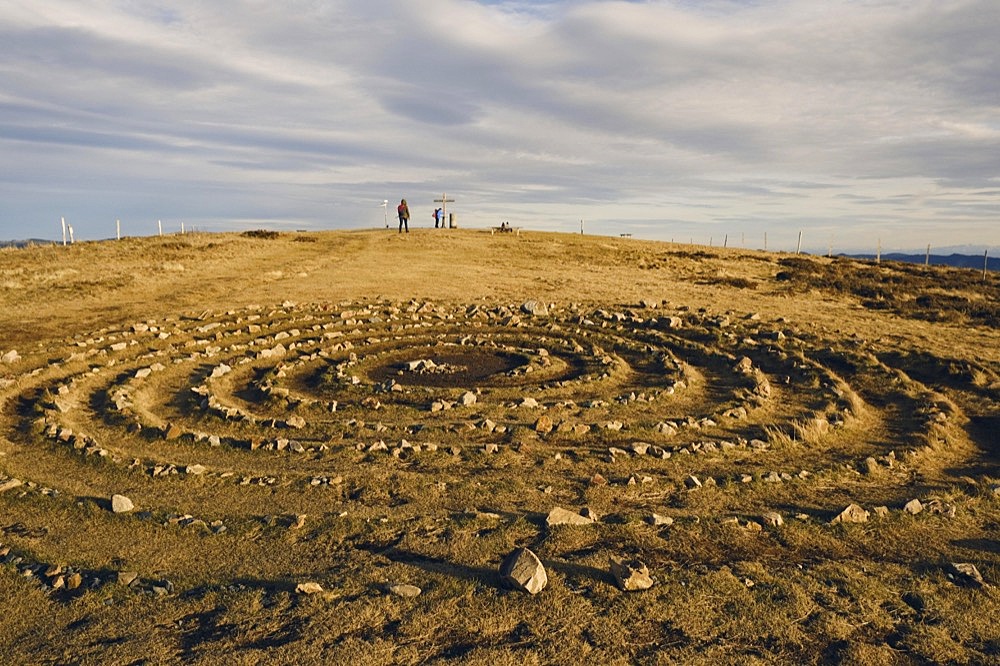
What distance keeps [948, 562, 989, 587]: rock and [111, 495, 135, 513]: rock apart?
28.4 ft

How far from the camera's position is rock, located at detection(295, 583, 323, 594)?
6.12 m

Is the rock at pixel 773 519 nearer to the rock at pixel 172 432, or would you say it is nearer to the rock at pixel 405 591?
the rock at pixel 405 591

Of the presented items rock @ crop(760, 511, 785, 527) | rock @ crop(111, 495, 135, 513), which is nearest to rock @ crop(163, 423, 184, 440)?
rock @ crop(111, 495, 135, 513)

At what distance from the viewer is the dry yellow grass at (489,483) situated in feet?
18.6

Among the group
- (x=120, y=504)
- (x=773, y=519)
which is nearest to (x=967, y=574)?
(x=773, y=519)

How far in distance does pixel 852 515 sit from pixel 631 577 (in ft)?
10.6

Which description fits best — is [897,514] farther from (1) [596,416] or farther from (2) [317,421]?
(2) [317,421]

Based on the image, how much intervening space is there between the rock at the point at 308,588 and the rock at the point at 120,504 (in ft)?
9.97

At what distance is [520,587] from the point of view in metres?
6.17

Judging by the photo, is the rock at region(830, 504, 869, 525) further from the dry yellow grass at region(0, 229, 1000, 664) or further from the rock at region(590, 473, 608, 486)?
the rock at region(590, 473, 608, 486)

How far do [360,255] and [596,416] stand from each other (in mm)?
26326

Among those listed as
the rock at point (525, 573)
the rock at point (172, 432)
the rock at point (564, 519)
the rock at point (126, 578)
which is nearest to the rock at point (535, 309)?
the rock at point (172, 432)

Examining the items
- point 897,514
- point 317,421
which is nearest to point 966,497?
point 897,514

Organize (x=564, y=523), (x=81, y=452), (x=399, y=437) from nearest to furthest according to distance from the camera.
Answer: (x=564, y=523) → (x=81, y=452) → (x=399, y=437)
